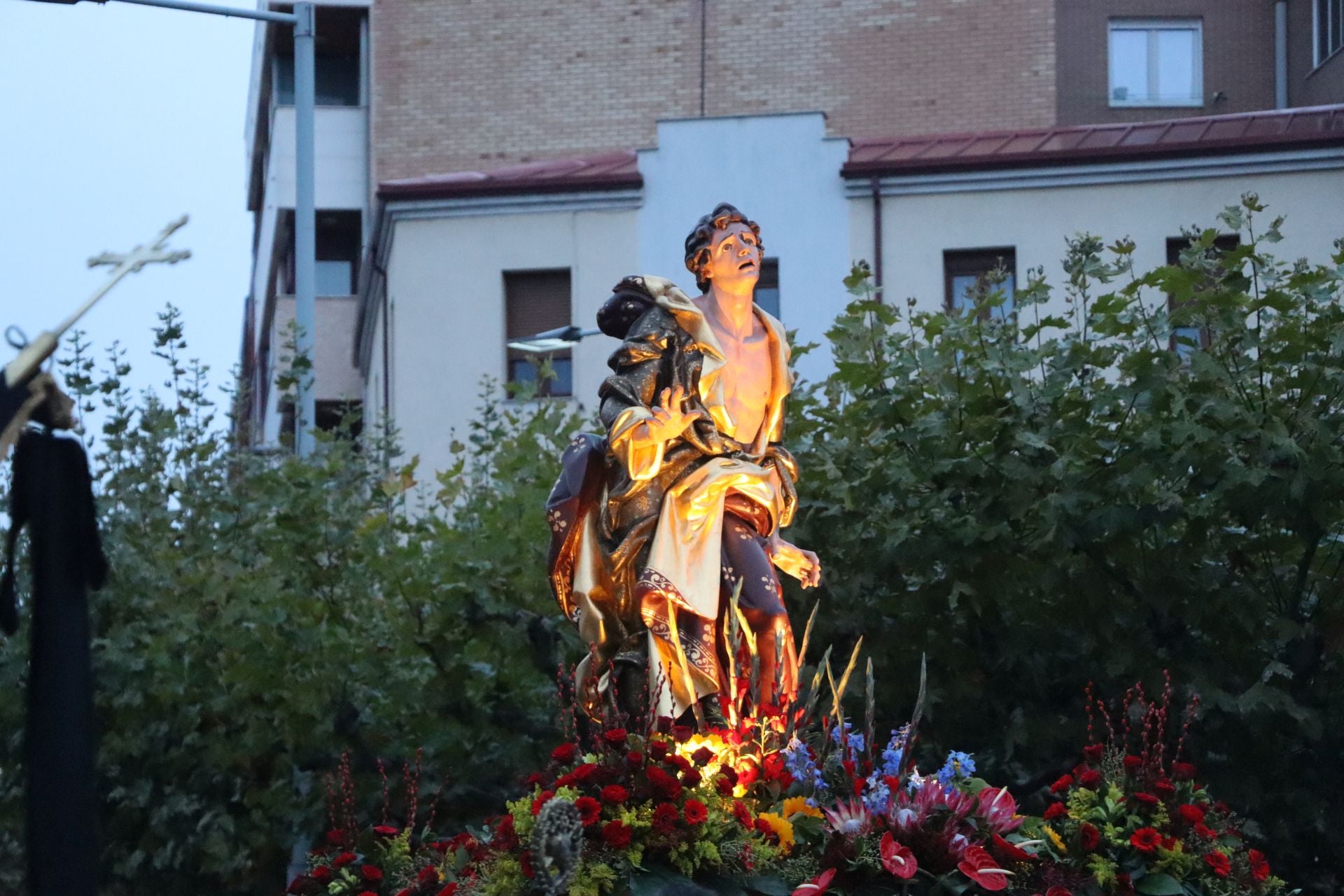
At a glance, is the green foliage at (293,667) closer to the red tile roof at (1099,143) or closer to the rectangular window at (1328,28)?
the red tile roof at (1099,143)

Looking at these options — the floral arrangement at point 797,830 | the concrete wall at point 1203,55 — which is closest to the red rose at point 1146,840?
the floral arrangement at point 797,830

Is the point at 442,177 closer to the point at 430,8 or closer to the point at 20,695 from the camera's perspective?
the point at 430,8

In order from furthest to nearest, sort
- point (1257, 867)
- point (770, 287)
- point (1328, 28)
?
point (1328, 28)
point (770, 287)
point (1257, 867)

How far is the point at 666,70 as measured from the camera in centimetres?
3198

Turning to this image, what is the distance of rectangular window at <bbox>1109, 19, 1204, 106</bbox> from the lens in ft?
116

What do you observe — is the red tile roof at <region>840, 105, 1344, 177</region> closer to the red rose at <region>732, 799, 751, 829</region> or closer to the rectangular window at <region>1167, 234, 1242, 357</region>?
the rectangular window at <region>1167, 234, 1242, 357</region>

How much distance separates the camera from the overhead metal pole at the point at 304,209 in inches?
656

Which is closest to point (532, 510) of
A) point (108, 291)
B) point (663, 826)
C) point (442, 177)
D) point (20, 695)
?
point (20, 695)

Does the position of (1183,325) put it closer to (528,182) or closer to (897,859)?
(897,859)

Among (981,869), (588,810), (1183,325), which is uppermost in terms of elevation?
(1183,325)

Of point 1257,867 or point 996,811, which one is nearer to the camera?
point 996,811

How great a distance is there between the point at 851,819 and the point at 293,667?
23.9 feet

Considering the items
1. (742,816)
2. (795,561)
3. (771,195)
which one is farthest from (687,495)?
(771,195)

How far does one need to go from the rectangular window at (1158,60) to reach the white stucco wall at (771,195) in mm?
10505
